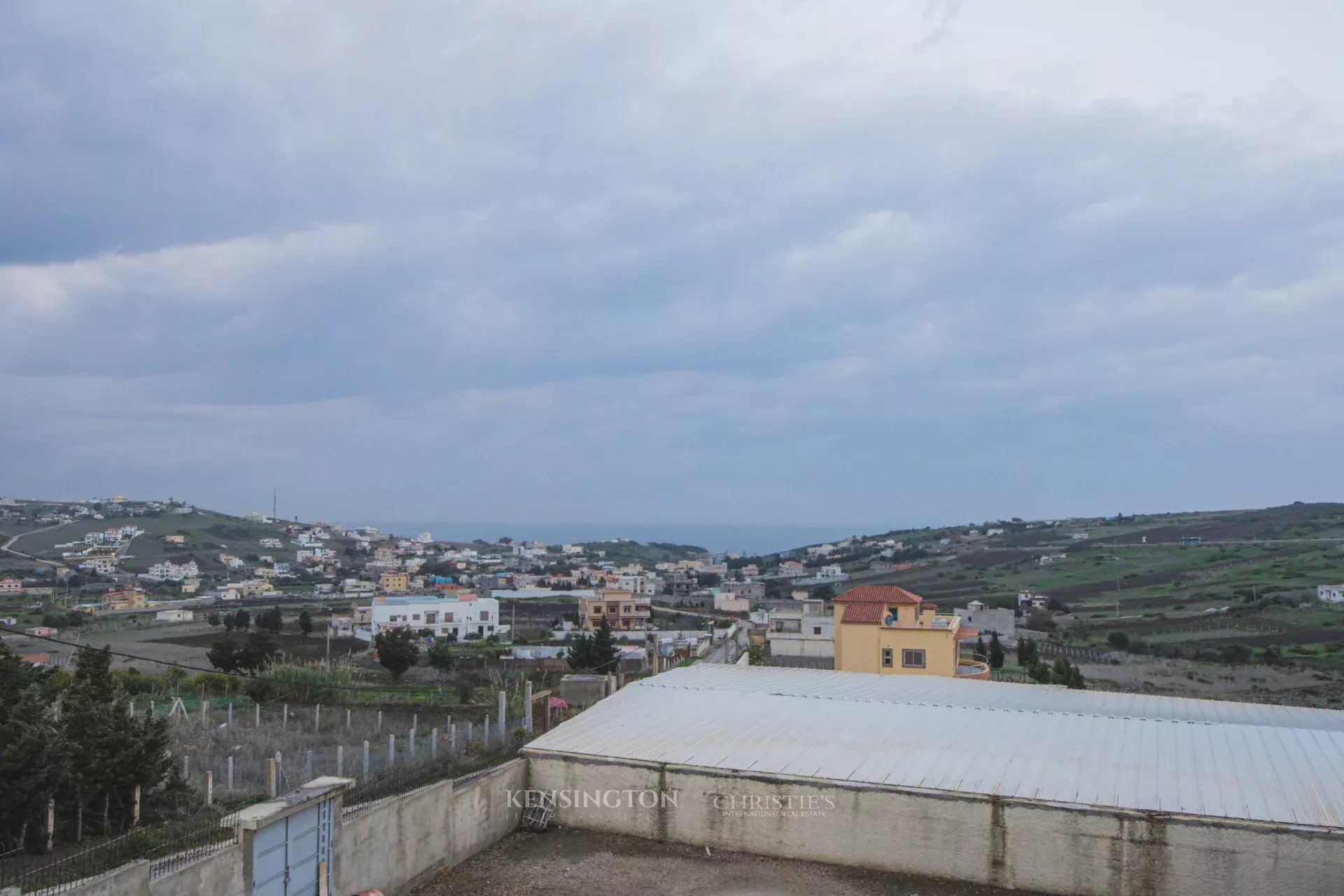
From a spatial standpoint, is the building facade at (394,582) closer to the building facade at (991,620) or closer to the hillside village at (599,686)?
the hillside village at (599,686)

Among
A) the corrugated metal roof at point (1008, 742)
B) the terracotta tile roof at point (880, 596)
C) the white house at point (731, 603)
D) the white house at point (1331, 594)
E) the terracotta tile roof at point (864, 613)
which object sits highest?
the terracotta tile roof at point (880, 596)

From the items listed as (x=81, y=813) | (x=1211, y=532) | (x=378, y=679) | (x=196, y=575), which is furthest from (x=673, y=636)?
(x=1211, y=532)

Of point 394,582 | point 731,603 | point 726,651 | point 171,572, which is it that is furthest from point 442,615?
point 171,572

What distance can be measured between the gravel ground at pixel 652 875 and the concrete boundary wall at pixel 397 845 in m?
0.25

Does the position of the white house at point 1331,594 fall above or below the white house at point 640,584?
above

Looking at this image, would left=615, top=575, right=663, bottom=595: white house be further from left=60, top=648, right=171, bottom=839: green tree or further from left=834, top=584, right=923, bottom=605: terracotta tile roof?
left=60, top=648, right=171, bottom=839: green tree

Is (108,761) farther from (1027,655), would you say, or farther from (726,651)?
(1027,655)

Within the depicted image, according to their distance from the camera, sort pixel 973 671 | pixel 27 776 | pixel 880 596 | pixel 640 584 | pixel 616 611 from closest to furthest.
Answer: pixel 27 776, pixel 880 596, pixel 973 671, pixel 616 611, pixel 640 584

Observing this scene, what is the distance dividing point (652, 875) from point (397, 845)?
8.50 feet

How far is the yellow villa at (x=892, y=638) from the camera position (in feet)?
74.4

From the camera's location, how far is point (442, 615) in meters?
55.4

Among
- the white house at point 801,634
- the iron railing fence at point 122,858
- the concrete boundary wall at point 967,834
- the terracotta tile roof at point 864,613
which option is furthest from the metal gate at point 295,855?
the white house at point 801,634

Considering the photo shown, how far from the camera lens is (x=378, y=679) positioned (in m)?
32.0

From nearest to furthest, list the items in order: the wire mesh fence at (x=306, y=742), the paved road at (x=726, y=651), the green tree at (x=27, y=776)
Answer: the green tree at (x=27, y=776) → the wire mesh fence at (x=306, y=742) → the paved road at (x=726, y=651)
